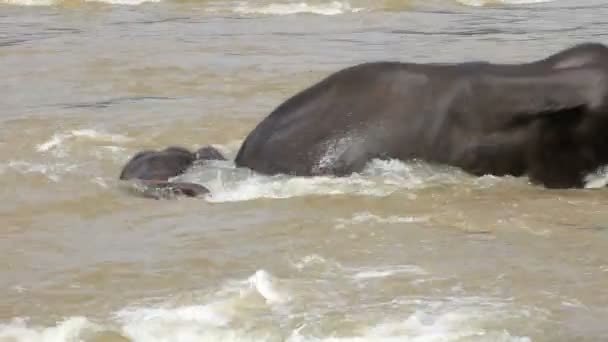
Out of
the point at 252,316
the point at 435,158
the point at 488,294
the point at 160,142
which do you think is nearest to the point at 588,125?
the point at 435,158

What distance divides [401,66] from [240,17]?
13.0 meters

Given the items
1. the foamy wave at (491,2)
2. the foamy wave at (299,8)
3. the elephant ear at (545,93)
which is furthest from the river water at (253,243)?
the foamy wave at (491,2)

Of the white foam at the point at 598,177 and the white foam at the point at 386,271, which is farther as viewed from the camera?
the white foam at the point at 598,177

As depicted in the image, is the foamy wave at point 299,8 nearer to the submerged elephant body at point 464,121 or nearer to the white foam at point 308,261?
the submerged elephant body at point 464,121

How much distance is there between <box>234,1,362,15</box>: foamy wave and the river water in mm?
9605

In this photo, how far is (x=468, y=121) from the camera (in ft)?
23.5

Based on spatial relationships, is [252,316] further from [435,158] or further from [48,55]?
[48,55]

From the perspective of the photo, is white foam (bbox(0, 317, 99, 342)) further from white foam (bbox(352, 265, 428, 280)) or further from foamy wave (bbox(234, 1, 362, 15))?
foamy wave (bbox(234, 1, 362, 15))

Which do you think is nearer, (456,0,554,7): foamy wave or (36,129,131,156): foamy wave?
(36,129,131,156): foamy wave

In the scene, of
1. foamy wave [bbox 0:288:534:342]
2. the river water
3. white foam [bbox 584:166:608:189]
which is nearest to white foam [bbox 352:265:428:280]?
the river water

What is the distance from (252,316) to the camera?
5.03 metres

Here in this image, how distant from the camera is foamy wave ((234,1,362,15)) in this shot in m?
21.6

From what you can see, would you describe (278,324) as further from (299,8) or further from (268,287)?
(299,8)

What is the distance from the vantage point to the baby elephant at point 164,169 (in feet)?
23.9
